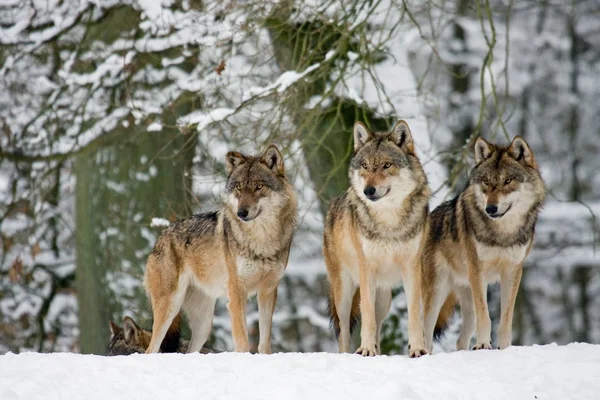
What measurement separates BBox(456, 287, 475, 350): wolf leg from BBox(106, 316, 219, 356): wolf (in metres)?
2.43

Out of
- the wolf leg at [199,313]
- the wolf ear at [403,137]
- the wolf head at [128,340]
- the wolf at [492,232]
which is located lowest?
the wolf head at [128,340]

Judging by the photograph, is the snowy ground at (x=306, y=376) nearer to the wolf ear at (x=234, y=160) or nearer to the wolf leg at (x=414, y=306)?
the wolf leg at (x=414, y=306)

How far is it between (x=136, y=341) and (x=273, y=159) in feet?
7.78

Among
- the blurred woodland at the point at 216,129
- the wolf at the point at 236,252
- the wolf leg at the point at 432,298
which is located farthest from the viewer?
the blurred woodland at the point at 216,129

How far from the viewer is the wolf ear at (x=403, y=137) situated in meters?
6.56

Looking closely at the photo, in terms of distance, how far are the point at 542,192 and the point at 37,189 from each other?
7302 millimetres

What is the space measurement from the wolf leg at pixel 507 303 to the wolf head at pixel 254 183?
1.89 m

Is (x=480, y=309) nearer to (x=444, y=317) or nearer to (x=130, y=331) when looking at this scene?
(x=444, y=317)

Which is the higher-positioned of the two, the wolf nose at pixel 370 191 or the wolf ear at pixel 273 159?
the wolf ear at pixel 273 159

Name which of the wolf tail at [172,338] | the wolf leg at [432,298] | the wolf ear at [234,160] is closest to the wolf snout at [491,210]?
the wolf leg at [432,298]

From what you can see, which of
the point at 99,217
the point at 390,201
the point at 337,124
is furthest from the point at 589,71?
the point at 390,201

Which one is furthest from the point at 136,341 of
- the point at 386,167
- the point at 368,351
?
the point at 386,167

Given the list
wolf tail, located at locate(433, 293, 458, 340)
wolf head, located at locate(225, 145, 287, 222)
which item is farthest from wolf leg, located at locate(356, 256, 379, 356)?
wolf tail, located at locate(433, 293, 458, 340)

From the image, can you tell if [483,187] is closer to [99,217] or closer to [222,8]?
[222,8]
